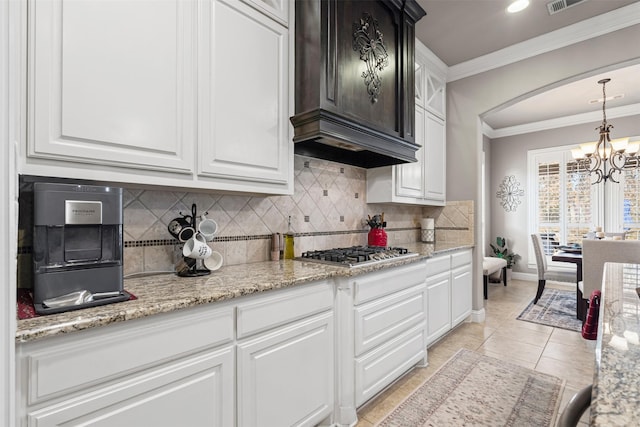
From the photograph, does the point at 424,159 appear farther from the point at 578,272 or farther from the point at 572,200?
the point at 572,200

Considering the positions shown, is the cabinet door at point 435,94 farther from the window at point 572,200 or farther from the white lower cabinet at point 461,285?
the window at point 572,200

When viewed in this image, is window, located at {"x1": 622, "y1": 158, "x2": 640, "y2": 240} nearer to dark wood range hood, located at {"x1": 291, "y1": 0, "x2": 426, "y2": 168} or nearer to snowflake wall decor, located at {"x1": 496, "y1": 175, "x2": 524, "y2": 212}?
snowflake wall decor, located at {"x1": 496, "y1": 175, "x2": 524, "y2": 212}

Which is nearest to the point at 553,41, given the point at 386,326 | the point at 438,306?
the point at 438,306

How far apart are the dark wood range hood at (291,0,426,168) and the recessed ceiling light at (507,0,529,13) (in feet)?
2.41

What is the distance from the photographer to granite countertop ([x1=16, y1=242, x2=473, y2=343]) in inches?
35.2

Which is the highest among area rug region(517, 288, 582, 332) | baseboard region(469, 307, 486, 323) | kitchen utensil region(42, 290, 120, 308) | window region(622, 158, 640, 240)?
window region(622, 158, 640, 240)

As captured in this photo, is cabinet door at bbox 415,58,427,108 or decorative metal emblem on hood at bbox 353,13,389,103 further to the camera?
cabinet door at bbox 415,58,427,108

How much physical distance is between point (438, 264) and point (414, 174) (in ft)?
2.97

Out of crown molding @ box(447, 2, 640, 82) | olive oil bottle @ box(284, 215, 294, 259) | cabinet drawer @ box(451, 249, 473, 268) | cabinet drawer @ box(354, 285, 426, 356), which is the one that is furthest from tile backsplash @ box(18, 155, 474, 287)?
crown molding @ box(447, 2, 640, 82)

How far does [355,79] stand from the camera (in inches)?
81.2

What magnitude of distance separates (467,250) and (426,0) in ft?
7.74

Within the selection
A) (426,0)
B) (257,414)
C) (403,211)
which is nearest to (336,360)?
(257,414)

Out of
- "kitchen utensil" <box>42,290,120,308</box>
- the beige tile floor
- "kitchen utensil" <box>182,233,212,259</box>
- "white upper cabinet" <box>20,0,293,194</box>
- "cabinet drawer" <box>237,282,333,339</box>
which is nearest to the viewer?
"kitchen utensil" <box>42,290,120,308</box>

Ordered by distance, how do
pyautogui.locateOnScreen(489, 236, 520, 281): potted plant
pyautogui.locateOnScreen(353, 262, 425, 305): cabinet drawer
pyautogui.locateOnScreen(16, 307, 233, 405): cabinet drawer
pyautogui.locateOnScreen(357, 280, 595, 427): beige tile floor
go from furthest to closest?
pyautogui.locateOnScreen(489, 236, 520, 281): potted plant
pyautogui.locateOnScreen(357, 280, 595, 427): beige tile floor
pyautogui.locateOnScreen(353, 262, 425, 305): cabinet drawer
pyautogui.locateOnScreen(16, 307, 233, 405): cabinet drawer
